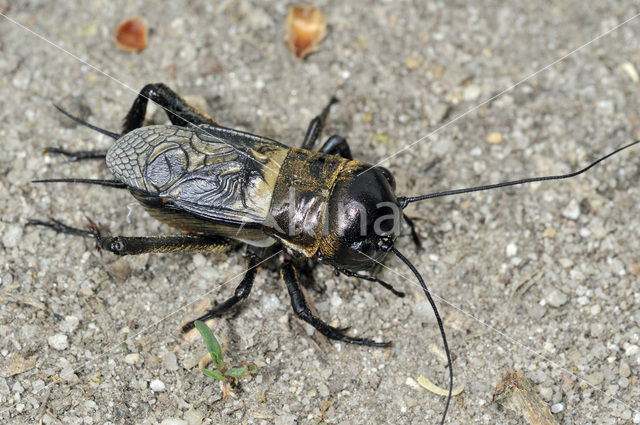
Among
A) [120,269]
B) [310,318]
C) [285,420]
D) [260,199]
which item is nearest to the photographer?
[285,420]

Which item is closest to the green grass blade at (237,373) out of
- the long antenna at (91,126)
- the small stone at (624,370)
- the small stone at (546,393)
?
the long antenna at (91,126)

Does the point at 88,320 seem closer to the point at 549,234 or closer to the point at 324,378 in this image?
the point at 324,378

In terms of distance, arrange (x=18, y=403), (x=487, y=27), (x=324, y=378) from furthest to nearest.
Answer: (x=487, y=27)
(x=324, y=378)
(x=18, y=403)

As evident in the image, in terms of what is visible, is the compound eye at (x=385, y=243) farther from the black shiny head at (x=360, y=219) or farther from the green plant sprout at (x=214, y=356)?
the green plant sprout at (x=214, y=356)

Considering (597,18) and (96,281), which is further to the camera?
(597,18)

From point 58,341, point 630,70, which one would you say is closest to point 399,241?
point 58,341

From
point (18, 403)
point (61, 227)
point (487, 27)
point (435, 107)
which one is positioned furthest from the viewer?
point (487, 27)

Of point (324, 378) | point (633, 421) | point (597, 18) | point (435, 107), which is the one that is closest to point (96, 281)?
point (324, 378)

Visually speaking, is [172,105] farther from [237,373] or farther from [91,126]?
[237,373]
